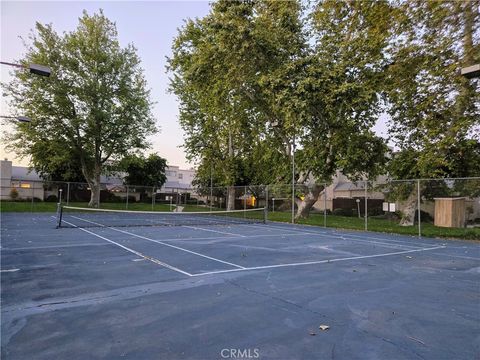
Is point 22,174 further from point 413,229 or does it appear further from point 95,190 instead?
point 413,229

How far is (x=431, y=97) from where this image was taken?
1855cm

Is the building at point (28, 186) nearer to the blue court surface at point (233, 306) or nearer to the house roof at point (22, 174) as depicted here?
the house roof at point (22, 174)

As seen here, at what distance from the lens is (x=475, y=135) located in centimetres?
1891

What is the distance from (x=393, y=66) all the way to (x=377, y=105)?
12.4 ft

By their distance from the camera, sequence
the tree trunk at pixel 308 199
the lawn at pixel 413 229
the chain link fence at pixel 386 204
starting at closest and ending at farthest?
the lawn at pixel 413 229
the chain link fence at pixel 386 204
the tree trunk at pixel 308 199

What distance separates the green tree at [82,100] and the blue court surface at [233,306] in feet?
84.9

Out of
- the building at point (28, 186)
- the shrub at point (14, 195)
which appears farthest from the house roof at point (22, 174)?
the shrub at point (14, 195)

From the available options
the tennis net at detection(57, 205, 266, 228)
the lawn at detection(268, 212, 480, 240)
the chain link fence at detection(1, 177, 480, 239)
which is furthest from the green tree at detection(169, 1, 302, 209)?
the lawn at detection(268, 212, 480, 240)

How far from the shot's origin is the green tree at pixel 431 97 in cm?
1680

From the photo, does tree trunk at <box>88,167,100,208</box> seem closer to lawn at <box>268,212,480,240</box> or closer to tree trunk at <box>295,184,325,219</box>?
tree trunk at <box>295,184,325,219</box>

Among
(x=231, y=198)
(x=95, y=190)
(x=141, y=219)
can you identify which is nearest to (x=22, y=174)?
(x=95, y=190)

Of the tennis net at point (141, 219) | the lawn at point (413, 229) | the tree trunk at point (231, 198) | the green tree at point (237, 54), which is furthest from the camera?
the tree trunk at point (231, 198)

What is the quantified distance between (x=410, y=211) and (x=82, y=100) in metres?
30.0

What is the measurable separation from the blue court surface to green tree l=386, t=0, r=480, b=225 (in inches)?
424
